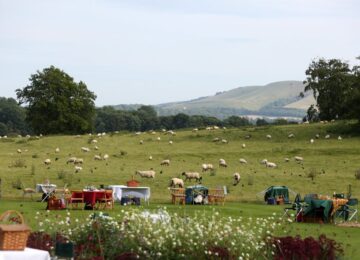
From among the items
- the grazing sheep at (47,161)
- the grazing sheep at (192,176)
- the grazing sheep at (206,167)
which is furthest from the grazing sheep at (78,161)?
the grazing sheep at (192,176)

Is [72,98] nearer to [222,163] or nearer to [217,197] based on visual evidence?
[222,163]

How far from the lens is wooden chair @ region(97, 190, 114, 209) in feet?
115

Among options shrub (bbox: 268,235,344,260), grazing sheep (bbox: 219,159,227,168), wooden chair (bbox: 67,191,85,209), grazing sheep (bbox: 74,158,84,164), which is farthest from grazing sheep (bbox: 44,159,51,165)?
shrub (bbox: 268,235,344,260)

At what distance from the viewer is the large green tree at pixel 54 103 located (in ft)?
341

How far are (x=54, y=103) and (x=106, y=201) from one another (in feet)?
232

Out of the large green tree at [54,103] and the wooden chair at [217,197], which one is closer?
the wooden chair at [217,197]

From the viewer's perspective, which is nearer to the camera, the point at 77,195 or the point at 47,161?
the point at 77,195

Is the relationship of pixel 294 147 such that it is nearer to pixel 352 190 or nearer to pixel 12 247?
pixel 352 190

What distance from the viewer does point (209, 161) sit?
5941cm

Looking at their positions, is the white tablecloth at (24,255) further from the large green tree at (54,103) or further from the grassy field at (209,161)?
the large green tree at (54,103)

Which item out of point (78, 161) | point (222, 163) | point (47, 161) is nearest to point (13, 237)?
point (47, 161)

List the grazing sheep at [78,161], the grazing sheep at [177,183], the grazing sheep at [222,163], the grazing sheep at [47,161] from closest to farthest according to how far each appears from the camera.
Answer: the grazing sheep at [177,183] → the grazing sheep at [47,161] → the grazing sheep at [78,161] → the grazing sheep at [222,163]

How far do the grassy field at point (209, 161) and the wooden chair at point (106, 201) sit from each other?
221 cm

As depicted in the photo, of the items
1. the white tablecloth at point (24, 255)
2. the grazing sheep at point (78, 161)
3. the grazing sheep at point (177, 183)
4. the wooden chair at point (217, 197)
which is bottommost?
the wooden chair at point (217, 197)
